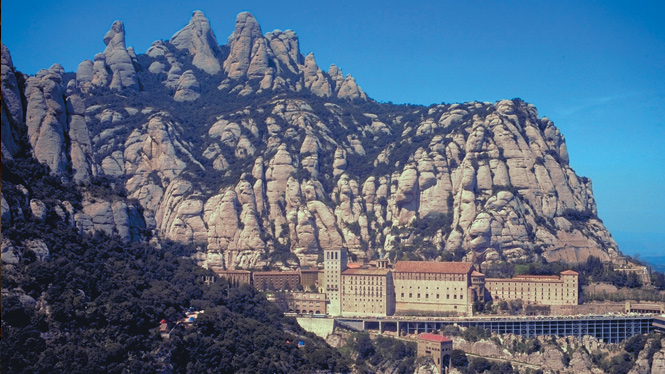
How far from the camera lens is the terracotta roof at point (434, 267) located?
485 feet

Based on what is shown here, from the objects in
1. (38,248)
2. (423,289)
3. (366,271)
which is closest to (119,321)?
(38,248)

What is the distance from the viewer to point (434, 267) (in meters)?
150

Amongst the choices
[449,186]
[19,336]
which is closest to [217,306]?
[19,336]

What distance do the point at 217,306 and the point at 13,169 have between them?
29734 millimetres

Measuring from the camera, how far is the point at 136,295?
10412 centimetres

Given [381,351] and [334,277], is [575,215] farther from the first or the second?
[381,351]

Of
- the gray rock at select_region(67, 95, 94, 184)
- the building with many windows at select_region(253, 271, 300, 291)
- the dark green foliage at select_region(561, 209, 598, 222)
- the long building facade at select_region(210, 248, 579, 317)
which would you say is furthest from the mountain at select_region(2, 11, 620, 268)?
the gray rock at select_region(67, 95, 94, 184)

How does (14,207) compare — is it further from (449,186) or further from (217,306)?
(449,186)

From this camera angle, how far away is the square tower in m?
151

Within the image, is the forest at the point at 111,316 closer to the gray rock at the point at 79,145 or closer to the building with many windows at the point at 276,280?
the gray rock at the point at 79,145

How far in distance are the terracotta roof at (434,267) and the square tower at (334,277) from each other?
28.3 ft

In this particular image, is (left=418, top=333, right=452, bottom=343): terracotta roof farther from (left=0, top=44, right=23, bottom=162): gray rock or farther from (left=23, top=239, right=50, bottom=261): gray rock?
(left=0, top=44, right=23, bottom=162): gray rock

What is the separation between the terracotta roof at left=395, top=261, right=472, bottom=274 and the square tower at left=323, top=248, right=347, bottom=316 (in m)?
8.62

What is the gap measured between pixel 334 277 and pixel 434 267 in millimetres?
15181
